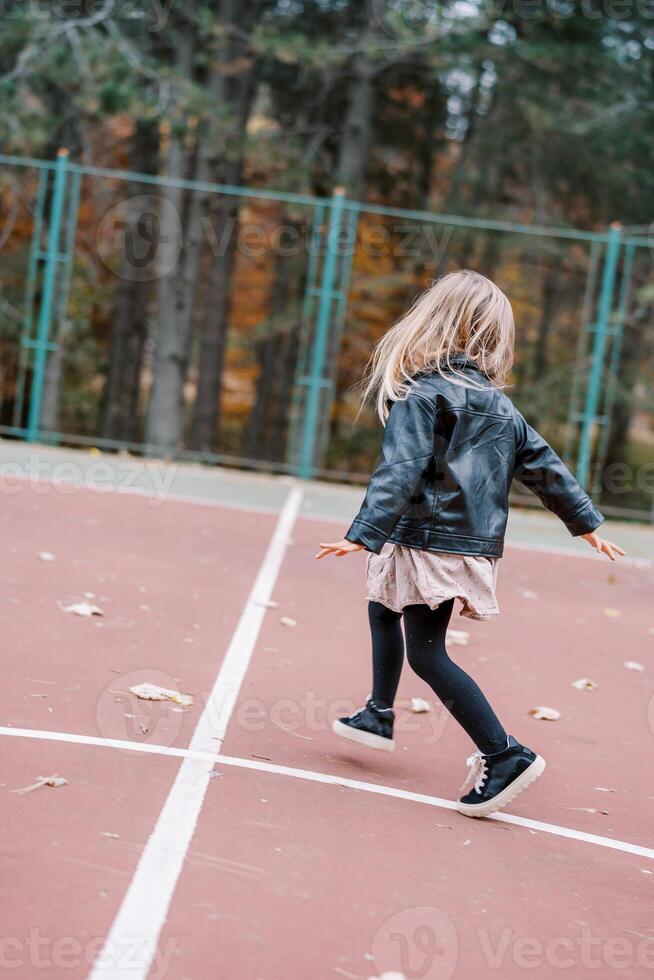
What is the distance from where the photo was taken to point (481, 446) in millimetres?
3908

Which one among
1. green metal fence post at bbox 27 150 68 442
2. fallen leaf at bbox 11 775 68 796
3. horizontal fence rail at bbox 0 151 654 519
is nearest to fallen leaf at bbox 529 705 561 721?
fallen leaf at bbox 11 775 68 796

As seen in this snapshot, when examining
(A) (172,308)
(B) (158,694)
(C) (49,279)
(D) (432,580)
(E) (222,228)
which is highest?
(E) (222,228)

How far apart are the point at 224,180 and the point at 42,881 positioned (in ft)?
65.7

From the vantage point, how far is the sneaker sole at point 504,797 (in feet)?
12.6

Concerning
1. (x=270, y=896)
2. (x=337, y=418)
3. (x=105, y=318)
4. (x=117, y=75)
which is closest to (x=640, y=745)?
(x=270, y=896)

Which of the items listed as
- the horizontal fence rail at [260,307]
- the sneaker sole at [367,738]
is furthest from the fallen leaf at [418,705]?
the horizontal fence rail at [260,307]

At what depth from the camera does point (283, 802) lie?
3.72 m

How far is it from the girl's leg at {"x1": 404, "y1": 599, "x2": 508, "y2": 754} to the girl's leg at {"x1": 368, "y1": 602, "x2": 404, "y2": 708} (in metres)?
0.15

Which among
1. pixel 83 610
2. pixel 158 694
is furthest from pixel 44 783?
pixel 83 610

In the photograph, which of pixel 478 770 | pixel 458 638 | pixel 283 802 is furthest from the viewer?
pixel 458 638

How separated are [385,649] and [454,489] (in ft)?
2.20

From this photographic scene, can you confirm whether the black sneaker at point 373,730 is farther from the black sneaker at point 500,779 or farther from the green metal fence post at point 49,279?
the green metal fence post at point 49,279

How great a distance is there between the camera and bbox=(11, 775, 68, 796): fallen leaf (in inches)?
136

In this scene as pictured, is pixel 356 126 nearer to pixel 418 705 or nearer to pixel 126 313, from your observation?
pixel 126 313
